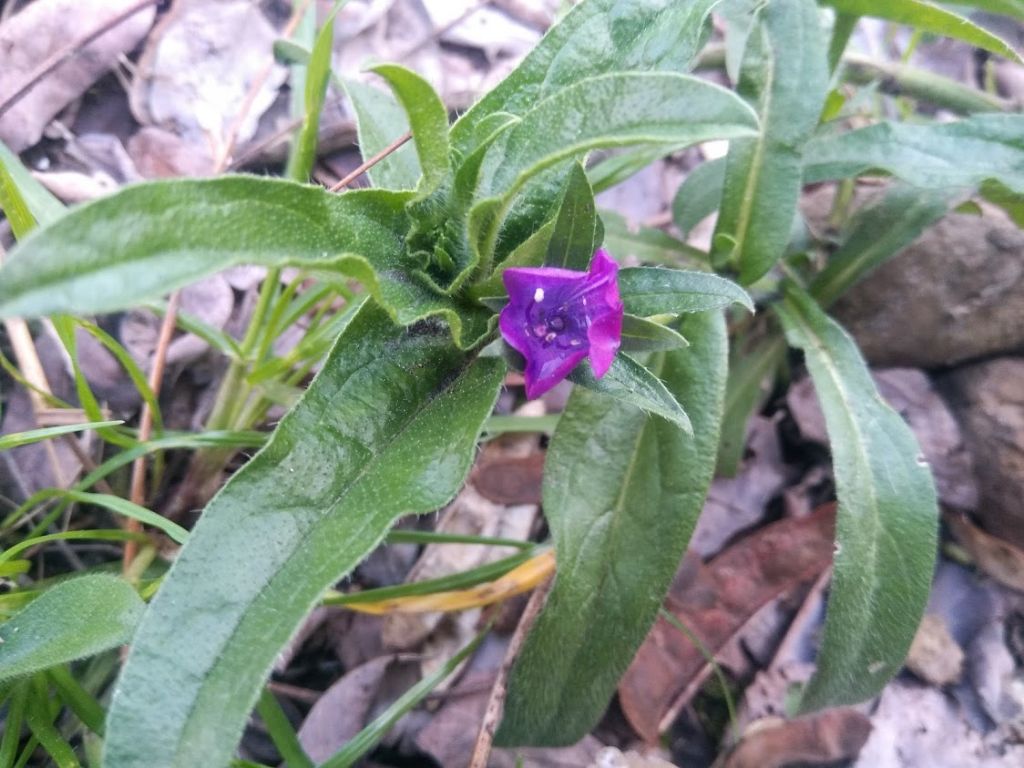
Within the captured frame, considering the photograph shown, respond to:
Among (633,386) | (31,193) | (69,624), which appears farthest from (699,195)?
(69,624)

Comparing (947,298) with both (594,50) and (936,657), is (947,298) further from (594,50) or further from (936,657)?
(594,50)

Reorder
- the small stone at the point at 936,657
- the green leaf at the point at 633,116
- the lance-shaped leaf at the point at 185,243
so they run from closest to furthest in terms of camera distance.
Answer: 1. the lance-shaped leaf at the point at 185,243
2. the green leaf at the point at 633,116
3. the small stone at the point at 936,657

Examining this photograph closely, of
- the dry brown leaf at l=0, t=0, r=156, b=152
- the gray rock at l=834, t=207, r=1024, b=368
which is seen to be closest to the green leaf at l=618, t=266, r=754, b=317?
the gray rock at l=834, t=207, r=1024, b=368

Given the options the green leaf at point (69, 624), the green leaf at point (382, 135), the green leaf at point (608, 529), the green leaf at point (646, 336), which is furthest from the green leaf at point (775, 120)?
the green leaf at point (69, 624)

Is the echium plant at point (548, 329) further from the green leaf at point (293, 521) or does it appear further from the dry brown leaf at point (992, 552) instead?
the dry brown leaf at point (992, 552)

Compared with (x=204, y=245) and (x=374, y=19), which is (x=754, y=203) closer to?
(x=204, y=245)

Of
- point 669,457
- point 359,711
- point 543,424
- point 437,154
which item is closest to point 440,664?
point 359,711

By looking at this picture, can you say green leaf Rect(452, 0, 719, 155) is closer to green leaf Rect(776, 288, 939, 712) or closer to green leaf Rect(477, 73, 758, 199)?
green leaf Rect(477, 73, 758, 199)
